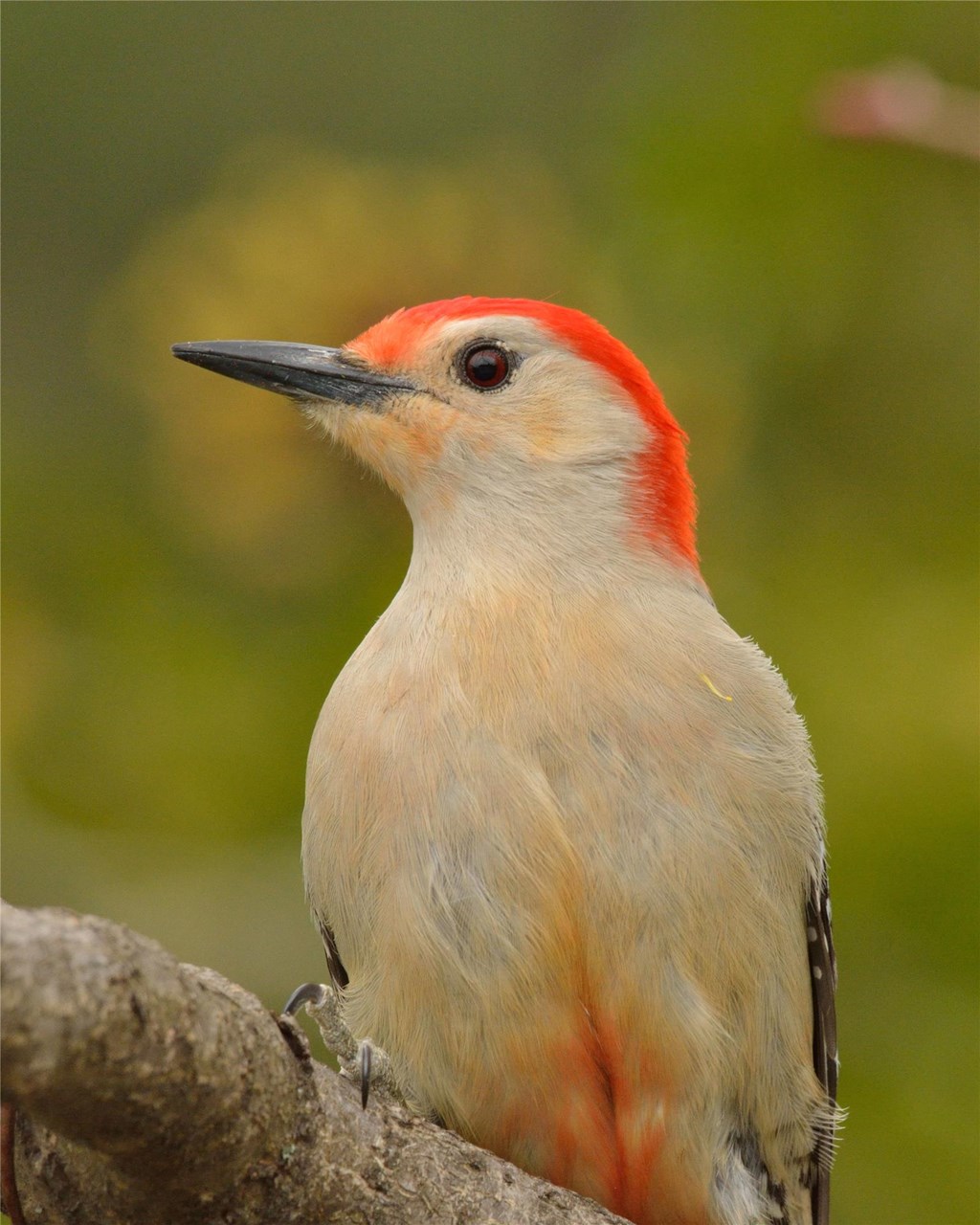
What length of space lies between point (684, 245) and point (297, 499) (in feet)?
4.97

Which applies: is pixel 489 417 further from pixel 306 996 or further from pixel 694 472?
pixel 306 996

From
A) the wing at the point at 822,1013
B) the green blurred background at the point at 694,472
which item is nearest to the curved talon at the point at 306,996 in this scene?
the green blurred background at the point at 694,472

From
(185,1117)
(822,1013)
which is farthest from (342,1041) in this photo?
(822,1013)

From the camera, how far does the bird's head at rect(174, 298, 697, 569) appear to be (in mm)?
4703

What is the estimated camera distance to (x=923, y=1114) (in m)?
4.32

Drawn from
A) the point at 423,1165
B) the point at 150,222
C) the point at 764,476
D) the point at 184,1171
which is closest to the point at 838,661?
the point at 764,476

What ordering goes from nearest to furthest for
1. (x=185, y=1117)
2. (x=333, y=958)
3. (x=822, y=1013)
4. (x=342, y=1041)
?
(x=185, y=1117) < (x=342, y=1041) < (x=822, y=1013) < (x=333, y=958)

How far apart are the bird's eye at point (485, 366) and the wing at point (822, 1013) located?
1.75m

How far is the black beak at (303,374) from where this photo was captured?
15.9 feet

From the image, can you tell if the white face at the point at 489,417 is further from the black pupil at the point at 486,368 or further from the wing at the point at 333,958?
the wing at the point at 333,958

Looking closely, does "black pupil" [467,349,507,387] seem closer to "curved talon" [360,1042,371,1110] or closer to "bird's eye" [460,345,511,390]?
"bird's eye" [460,345,511,390]

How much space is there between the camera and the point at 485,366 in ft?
15.9

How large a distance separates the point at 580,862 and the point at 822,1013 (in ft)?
3.58

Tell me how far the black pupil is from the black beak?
199 mm
